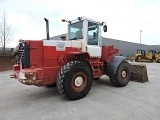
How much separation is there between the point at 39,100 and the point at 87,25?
9.48 feet

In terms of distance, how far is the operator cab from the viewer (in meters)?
5.89

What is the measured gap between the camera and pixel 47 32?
17.0 feet

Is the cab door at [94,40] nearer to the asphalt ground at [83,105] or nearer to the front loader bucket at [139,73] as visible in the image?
the asphalt ground at [83,105]

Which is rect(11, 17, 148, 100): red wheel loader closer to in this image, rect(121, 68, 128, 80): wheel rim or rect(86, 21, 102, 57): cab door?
rect(86, 21, 102, 57): cab door

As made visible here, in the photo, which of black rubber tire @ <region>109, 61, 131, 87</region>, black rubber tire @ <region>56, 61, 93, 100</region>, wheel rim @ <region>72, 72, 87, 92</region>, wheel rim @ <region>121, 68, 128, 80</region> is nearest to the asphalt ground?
black rubber tire @ <region>56, 61, 93, 100</region>

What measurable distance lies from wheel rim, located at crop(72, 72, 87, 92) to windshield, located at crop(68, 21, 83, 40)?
4.72ft

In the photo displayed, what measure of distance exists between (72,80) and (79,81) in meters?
0.31

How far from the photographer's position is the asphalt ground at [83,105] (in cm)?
390

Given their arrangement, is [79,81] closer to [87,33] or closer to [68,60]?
[68,60]

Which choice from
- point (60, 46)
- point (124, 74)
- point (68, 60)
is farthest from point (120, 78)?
point (60, 46)

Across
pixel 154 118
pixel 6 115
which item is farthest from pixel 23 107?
pixel 154 118

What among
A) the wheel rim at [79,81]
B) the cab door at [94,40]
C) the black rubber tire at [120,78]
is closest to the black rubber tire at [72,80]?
the wheel rim at [79,81]

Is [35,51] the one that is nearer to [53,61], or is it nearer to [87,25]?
[53,61]

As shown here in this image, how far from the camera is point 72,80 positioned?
4934mm
